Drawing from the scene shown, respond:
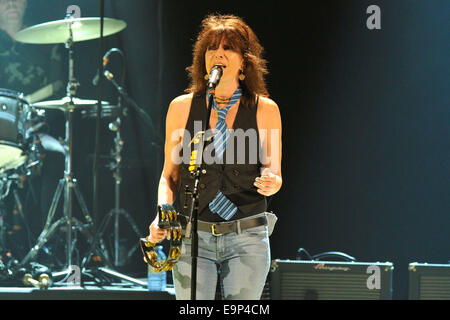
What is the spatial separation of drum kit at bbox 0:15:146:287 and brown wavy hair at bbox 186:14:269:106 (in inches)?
103

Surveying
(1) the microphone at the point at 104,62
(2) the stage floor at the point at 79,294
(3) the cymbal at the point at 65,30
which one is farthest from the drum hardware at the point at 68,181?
(2) the stage floor at the point at 79,294

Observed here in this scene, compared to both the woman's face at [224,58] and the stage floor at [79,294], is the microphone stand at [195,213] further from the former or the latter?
the stage floor at [79,294]

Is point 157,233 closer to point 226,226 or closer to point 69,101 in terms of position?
point 226,226

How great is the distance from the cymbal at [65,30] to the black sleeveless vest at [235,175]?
3.05 m

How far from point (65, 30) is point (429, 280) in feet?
11.3

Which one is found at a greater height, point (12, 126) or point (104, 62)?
point (104, 62)

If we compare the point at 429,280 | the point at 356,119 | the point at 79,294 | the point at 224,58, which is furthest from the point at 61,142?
the point at 224,58

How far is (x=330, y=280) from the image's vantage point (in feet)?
14.1

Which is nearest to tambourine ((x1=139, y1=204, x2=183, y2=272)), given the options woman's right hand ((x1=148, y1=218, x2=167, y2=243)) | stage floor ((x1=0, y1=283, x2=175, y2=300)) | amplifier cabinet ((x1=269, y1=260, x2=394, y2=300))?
woman's right hand ((x1=148, y1=218, x2=167, y2=243))

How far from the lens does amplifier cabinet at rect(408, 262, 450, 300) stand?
4.39 metres

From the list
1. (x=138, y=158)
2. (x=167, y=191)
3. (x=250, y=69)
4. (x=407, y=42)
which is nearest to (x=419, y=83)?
(x=407, y=42)

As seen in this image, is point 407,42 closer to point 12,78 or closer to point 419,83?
point 419,83

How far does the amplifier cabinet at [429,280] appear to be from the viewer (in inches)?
173
